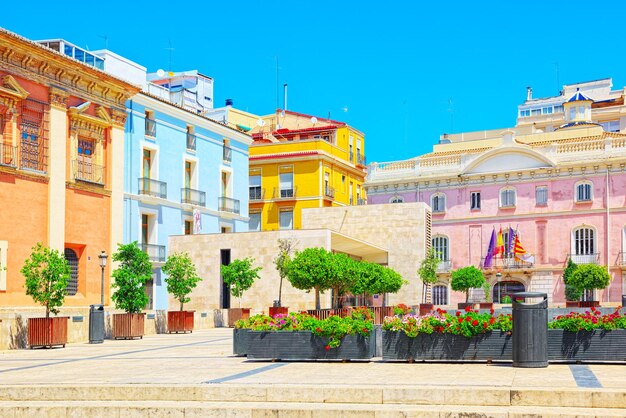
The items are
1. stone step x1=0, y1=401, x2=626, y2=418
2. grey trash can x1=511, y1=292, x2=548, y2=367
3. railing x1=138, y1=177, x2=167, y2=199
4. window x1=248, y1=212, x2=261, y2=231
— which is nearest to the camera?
stone step x1=0, y1=401, x2=626, y2=418

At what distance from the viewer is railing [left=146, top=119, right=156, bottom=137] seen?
3809cm

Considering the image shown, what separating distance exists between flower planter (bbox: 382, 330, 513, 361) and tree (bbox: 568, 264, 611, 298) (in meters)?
36.4

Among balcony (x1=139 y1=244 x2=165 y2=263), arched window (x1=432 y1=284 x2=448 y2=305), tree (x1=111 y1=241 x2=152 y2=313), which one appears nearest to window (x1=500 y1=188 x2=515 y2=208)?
arched window (x1=432 y1=284 x2=448 y2=305)

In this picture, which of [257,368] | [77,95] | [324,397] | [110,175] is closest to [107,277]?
[110,175]

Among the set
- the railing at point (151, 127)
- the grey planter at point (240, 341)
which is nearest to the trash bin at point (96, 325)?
the grey planter at point (240, 341)

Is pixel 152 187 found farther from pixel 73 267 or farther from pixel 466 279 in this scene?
pixel 466 279

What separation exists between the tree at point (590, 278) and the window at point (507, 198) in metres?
8.25

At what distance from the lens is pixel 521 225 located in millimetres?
54812

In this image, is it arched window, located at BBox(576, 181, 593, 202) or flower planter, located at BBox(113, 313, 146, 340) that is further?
arched window, located at BBox(576, 181, 593, 202)

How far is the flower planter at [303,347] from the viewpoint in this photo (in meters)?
13.7

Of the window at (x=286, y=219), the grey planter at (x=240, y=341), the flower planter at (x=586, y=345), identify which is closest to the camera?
the flower planter at (x=586, y=345)

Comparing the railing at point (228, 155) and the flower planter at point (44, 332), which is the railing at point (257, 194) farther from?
the flower planter at point (44, 332)

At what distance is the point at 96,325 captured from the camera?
73.8 ft

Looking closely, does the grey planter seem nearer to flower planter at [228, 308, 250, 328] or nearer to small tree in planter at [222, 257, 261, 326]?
flower planter at [228, 308, 250, 328]
